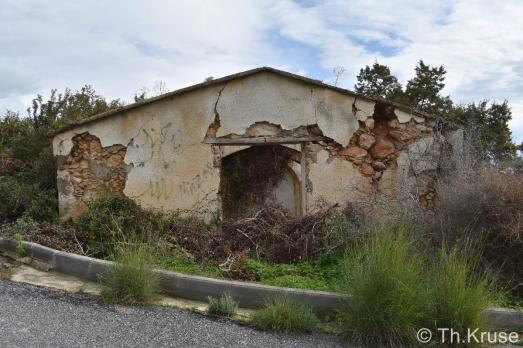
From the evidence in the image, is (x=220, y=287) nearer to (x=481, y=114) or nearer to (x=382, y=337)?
(x=382, y=337)

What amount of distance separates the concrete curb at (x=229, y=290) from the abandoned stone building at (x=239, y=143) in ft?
9.21

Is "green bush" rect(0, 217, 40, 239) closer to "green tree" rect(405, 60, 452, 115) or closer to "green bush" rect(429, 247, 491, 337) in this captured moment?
"green bush" rect(429, 247, 491, 337)

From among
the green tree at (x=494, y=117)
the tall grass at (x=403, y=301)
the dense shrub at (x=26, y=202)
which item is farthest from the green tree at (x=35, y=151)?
the green tree at (x=494, y=117)

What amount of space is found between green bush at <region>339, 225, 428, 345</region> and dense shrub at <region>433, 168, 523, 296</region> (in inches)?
51.5

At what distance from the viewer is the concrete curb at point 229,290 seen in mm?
5637

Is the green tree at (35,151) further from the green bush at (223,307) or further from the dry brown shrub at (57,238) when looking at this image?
the green bush at (223,307)

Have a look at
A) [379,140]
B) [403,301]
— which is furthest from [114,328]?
[379,140]

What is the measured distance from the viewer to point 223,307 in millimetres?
5621

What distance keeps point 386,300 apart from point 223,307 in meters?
1.79

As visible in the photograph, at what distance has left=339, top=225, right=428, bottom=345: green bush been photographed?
4.97 meters

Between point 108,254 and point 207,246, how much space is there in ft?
4.93

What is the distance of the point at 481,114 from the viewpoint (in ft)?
54.5

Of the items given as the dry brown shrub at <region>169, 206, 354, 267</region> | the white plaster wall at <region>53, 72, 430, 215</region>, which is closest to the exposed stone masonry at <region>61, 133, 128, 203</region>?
the white plaster wall at <region>53, 72, 430, 215</region>

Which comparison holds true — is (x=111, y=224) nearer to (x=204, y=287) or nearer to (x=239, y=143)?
(x=204, y=287)
